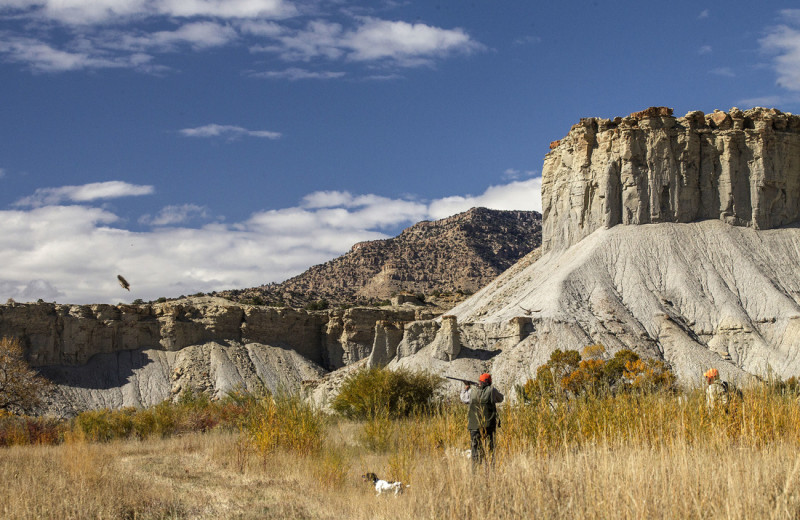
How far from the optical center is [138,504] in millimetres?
11516

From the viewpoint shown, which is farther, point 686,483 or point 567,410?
point 567,410

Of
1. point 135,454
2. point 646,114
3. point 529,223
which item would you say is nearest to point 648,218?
point 646,114

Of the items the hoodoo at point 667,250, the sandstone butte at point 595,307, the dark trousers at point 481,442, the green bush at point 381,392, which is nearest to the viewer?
the dark trousers at point 481,442

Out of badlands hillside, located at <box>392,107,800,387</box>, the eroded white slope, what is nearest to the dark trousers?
the eroded white slope

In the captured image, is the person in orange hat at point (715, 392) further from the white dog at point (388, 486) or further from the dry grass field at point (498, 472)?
the white dog at point (388, 486)

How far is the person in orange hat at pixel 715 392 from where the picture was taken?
12.5 metres

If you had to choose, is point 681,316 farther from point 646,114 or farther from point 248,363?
point 248,363

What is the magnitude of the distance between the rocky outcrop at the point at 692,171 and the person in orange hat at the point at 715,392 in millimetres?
51431

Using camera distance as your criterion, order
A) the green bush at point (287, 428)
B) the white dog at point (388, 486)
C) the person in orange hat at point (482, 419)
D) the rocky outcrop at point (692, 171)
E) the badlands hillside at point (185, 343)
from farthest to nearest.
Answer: the rocky outcrop at point (692, 171) < the badlands hillside at point (185, 343) < the green bush at point (287, 428) < the person in orange hat at point (482, 419) < the white dog at point (388, 486)

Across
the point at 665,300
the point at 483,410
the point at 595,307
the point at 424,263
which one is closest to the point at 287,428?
the point at 483,410

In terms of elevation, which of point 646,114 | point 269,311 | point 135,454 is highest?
point 646,114

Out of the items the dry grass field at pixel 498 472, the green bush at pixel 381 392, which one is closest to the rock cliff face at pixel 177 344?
the green bush at pixel 381 392

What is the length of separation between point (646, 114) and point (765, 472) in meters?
60.6

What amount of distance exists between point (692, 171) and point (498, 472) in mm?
59896
